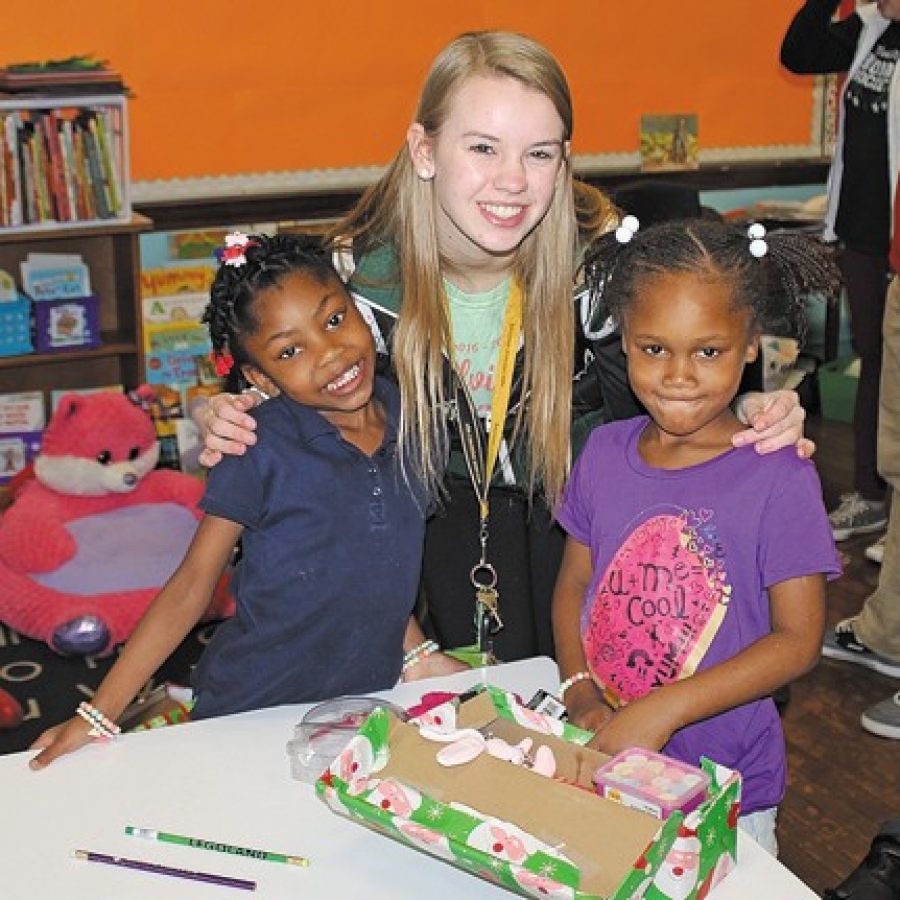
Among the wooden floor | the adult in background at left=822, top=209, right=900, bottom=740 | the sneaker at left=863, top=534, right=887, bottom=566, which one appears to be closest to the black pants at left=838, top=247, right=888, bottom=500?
the sneaker at left=863, top=534, right=887, bottom=566

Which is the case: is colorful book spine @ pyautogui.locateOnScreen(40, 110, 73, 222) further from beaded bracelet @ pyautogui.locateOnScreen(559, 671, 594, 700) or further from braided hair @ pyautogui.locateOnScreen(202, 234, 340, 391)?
beaded bracelet @ pyautogui.locateOnScreen(559, 671, 594, 700)

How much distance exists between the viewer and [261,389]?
1.98 meters

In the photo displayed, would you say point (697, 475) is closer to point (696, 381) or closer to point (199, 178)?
point (696, 381)

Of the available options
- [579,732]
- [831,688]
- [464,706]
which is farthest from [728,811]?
[831,688]

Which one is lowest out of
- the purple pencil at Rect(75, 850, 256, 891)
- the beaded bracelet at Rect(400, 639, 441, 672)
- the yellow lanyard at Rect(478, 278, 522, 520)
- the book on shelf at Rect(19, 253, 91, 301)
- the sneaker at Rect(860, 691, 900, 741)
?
the sneaker at Rect(860, 691, 900, 741)

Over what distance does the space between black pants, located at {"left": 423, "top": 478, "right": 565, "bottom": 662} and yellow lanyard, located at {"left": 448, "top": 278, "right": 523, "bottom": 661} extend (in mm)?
57

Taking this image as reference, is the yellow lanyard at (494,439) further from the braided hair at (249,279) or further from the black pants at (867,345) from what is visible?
the black pants at (867,345)

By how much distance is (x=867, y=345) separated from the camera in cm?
441

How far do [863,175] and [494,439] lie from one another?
2.50 m

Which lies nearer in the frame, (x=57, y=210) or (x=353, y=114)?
(x=57, y=210)

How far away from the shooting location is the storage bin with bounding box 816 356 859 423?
5285 mm

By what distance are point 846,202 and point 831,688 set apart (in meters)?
1.49

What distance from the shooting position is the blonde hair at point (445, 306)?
199 cm

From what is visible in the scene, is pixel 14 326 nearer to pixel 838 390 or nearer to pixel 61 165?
pixel 61 165
